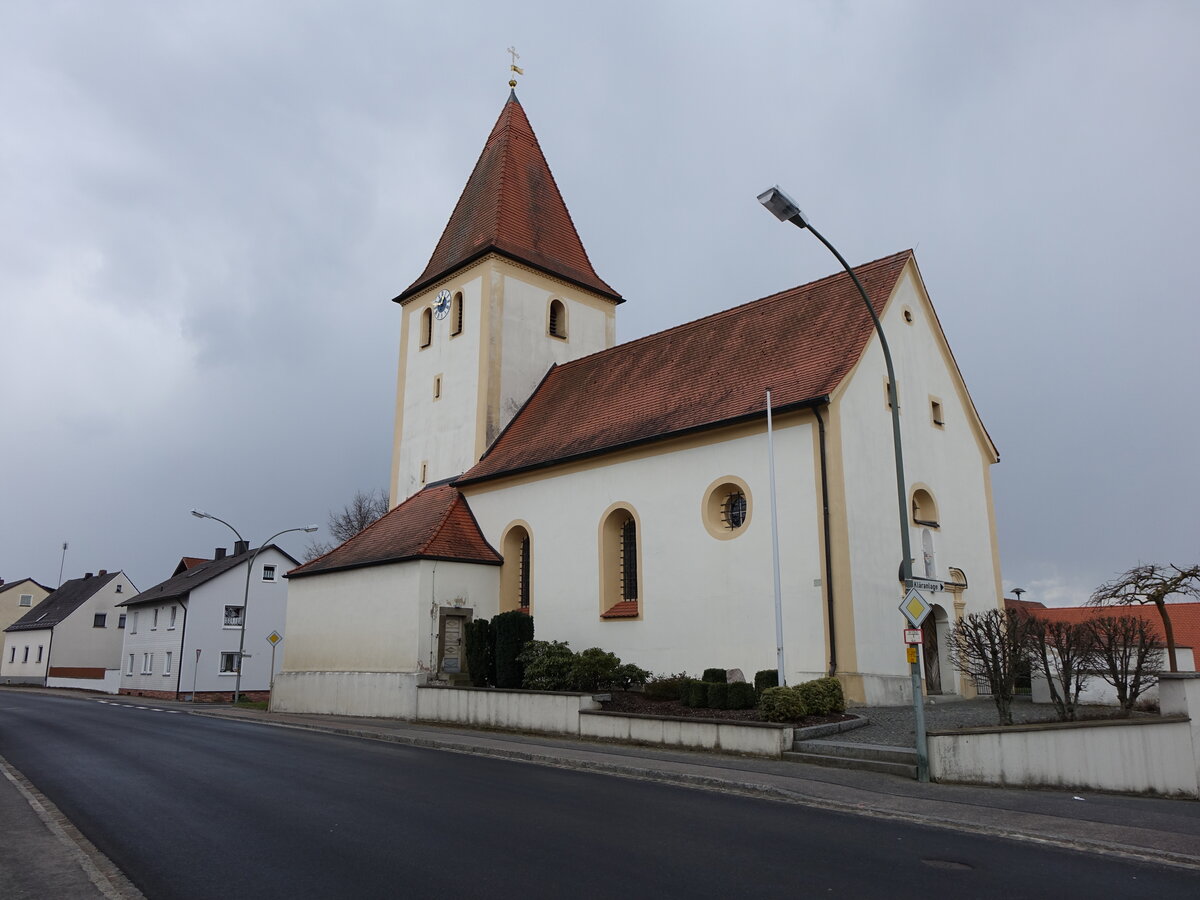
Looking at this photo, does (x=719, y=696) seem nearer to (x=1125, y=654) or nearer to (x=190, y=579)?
(x=1125, y=654)

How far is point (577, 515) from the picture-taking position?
23.8m

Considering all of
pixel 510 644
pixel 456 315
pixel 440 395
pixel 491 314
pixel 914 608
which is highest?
pixel 456 315

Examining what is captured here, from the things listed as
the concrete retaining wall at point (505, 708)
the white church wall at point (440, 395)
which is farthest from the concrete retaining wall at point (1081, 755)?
the white church wall at point (440, 395)

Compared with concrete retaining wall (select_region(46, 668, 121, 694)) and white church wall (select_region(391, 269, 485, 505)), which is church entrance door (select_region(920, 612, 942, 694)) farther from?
concrete retaining wall (select_region(46, 668, 121, 694))

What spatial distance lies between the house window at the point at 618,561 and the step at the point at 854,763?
29.5 ft

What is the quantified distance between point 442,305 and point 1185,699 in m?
25.2

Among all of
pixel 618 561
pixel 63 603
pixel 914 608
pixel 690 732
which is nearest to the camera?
pixel 914 608

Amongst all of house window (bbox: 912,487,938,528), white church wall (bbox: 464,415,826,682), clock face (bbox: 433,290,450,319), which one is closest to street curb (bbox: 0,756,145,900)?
white church wall (bbox: 464,415,826,682)

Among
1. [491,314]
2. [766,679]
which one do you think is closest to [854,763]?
[766,679]

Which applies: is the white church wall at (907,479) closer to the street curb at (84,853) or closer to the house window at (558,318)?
the house window at (558,318)

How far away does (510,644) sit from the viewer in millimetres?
21234

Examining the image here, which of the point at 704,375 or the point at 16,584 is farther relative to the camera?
the point at 16,584

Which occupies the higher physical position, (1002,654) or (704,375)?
(704,375)

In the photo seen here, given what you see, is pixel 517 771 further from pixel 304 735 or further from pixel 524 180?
pixel 524 180
